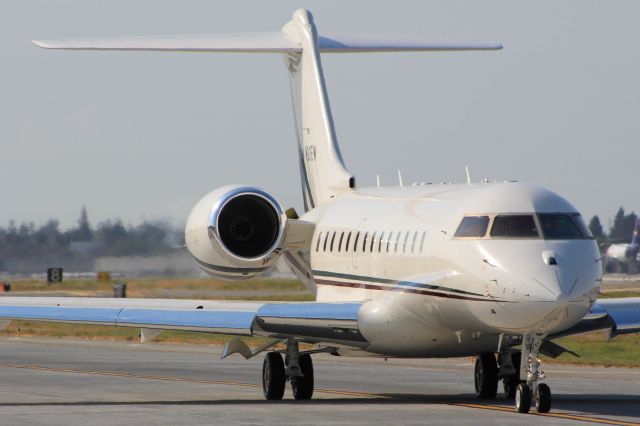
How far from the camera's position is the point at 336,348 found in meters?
21.7

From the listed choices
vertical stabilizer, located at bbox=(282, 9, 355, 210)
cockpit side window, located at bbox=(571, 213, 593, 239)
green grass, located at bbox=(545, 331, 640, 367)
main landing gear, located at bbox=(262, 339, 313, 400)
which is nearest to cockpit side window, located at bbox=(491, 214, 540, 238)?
cockpit side window, located at bbox=(571, 213, 593, 239)

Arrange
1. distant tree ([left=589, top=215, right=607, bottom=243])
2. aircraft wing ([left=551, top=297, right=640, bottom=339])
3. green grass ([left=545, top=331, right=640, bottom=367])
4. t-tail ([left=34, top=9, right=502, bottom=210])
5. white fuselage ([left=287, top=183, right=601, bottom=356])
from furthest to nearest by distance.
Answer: distant tree ([left=589, top=215, right=607, bottom=243])
green grass ([left=545, top=331, right=640, bottom=367])
t-tail ([left=34, top=9, right=502, bottom=210])
aircraft wing ([left=551, top=297, right=640, bottom=339])
white fuselage ([left=287, top=183, right=601, bottom=356])

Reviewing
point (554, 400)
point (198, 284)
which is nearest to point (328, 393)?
point (554, 400)

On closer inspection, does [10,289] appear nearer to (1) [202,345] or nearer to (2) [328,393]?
(1) [202,345]

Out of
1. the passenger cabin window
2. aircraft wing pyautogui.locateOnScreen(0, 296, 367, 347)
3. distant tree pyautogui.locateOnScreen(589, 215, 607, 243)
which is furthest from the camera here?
distant tree pyautogui.locateOnScreen(589, 215, 607, 243)

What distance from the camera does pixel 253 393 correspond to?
23.8 m

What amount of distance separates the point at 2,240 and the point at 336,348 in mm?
34620

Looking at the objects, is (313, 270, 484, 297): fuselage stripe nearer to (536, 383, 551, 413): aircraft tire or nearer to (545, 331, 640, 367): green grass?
(536, 383, 551, 413): aircraft tire

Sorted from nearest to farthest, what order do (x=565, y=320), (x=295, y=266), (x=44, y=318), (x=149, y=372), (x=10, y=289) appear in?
(x=565, y=320)
(x=44, y=318)
(x=295, y=266)
(x=149, y=372)
(x=10, y=289)

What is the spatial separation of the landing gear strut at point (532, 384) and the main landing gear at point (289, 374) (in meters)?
4.59

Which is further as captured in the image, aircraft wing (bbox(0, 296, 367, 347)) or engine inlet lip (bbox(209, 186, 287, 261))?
engine inlet lip (bbox(209, 186, 287, 261))

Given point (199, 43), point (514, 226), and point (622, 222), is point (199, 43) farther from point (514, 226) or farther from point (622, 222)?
point (622, 222)

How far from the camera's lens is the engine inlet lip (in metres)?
22.4

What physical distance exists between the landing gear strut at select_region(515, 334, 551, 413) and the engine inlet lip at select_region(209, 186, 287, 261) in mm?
5979
